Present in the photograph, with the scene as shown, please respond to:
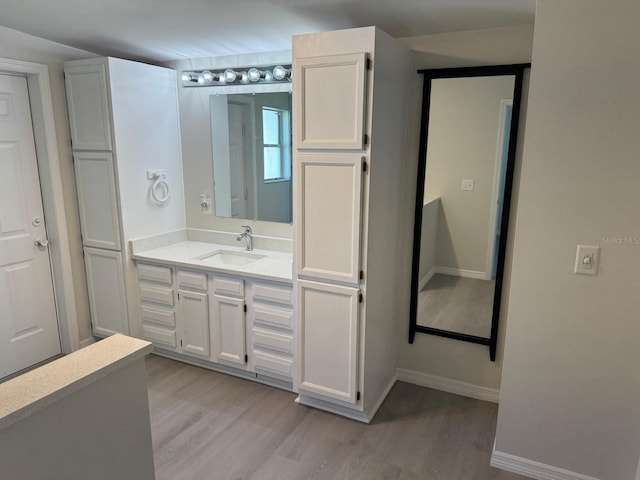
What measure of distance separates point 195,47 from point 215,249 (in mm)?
1462

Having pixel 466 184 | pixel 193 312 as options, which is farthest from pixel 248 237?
pixel 466 184

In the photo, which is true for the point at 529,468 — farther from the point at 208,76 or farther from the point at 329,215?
the point at 208,76

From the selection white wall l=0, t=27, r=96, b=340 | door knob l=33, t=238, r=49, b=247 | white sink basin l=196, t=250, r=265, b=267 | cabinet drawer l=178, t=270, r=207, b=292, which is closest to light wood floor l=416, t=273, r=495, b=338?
white sink basin l=196, t=250, r=265, b=267

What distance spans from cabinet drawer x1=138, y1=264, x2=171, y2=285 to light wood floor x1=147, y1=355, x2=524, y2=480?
0.70 m

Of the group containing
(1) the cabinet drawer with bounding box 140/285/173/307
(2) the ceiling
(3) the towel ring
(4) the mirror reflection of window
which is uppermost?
(2) the ceiling

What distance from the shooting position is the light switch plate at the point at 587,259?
195 centimetres

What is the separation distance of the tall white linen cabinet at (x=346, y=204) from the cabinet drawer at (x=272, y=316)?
18 cm

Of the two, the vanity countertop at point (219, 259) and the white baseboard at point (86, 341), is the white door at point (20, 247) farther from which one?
the vanity countertop at point (219, 259)

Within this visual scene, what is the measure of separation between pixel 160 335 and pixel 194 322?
14.9 inches

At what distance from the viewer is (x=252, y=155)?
3312 millimetres

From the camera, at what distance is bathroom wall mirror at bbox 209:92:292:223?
3.16 meters

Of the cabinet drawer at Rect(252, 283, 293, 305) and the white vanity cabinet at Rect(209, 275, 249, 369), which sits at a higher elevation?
the cabinet drawer at Rect(252, 283, 293, 305)

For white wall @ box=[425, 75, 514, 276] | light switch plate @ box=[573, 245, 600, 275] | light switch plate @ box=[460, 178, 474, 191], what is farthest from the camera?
light switch plate @ box=[460, 178, 474, 191]

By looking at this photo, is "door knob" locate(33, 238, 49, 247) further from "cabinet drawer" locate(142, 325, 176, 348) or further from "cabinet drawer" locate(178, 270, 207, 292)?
"cabinet drawer" locate(178, 270, 207, 292)
